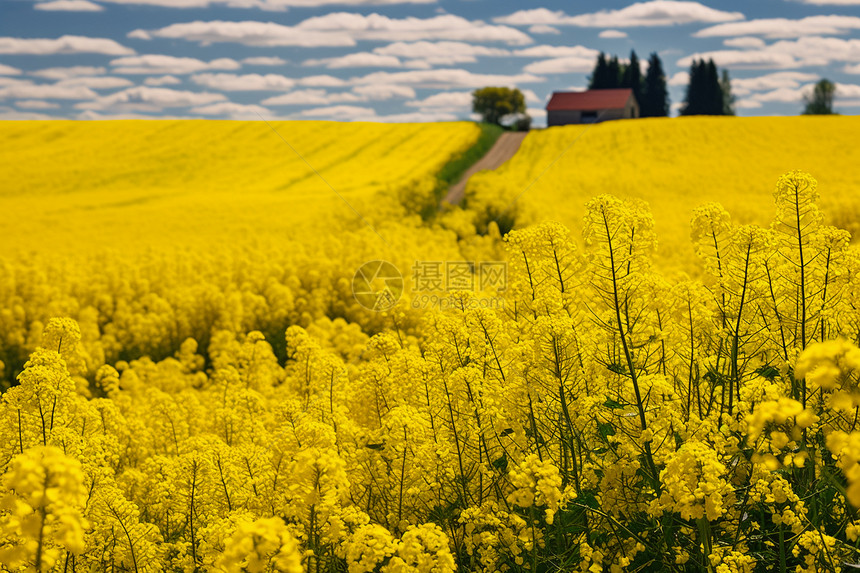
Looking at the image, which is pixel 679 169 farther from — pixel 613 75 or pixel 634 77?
pixel 613 75

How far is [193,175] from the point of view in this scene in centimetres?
3177

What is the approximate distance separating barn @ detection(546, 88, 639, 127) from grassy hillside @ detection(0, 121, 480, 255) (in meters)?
10.8

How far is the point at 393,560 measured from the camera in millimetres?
2912

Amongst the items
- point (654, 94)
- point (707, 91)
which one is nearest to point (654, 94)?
point (654, 94)

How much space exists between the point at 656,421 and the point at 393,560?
4.85 ft

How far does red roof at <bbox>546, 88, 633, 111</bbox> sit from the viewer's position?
55.2 metres

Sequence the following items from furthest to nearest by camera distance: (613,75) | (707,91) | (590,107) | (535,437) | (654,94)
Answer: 1. (613,75)
2. (654,94)
3. (707,91)
4. (590,107)
5. (535,437)

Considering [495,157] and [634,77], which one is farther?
[634,77]

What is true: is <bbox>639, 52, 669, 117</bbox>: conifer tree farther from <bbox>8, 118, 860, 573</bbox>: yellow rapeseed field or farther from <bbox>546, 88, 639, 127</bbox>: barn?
<bbox>8, 118, 860, 573</bbox>: yellow rapeseed field

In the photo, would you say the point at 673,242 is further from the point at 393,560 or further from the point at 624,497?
the point at 393,560

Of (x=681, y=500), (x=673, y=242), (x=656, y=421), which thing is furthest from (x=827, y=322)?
(x=673, y=242)

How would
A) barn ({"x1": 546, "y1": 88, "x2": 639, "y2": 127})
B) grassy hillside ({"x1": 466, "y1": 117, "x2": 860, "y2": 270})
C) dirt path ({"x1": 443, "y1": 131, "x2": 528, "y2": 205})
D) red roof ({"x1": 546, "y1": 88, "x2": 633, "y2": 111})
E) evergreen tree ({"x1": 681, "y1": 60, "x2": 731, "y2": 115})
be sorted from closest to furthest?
grassy hillside ({"x1": 466, "y1": 117, "x2": 860, "y2": 270}), dirt path ({"x1": 443, "y1": 131, "x2": 528, "y2": 205}), barn ({"x1": 546, "y1": 88, "x2": 639, "y2": 127}), red roof ({"x1": 546, "y1": 88, "x2": 633, "y2": 111}), evergreen tree ({"x1": 681, "y1": 60, "x2": 731, "y2": 115})

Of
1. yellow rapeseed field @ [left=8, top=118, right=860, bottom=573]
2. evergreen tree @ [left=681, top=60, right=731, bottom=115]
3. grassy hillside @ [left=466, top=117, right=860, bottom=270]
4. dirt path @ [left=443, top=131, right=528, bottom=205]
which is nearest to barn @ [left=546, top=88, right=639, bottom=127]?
evergreen tree @ [left=681, top=60, right=731, bottom=115]

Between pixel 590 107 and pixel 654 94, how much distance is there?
10020 millimetres
